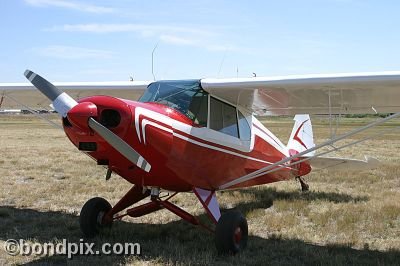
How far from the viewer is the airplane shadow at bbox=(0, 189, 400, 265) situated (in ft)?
17.9

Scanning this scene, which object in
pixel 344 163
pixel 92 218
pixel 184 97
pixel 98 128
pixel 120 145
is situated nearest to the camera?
pixel 98 128

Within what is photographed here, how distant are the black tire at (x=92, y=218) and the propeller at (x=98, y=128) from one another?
181 centimetres

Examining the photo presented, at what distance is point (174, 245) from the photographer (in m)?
6.05

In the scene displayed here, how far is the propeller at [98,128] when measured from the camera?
4645mm

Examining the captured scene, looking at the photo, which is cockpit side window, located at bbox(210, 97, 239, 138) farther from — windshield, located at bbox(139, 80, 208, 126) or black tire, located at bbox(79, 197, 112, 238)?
black tire, located at bbox(79, 197, 112, 238)

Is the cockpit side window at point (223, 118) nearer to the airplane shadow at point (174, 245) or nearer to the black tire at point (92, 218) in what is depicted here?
the airplane shadow at point (174, 245)

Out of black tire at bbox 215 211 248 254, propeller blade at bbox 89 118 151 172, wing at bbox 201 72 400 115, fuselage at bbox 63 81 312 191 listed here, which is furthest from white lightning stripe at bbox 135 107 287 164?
black tire at bbox 215 211 248 254

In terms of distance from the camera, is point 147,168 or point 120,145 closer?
point 120,145

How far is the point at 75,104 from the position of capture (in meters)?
4.79

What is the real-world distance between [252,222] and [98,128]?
392cm

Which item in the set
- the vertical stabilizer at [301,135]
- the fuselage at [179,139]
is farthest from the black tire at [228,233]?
the vertical stabilizer at [301,135]

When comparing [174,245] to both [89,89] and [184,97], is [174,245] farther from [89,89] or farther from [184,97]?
[89,89]

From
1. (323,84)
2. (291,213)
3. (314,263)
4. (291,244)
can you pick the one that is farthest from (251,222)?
(323,84)

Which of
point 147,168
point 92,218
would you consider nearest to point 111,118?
point 147,168
